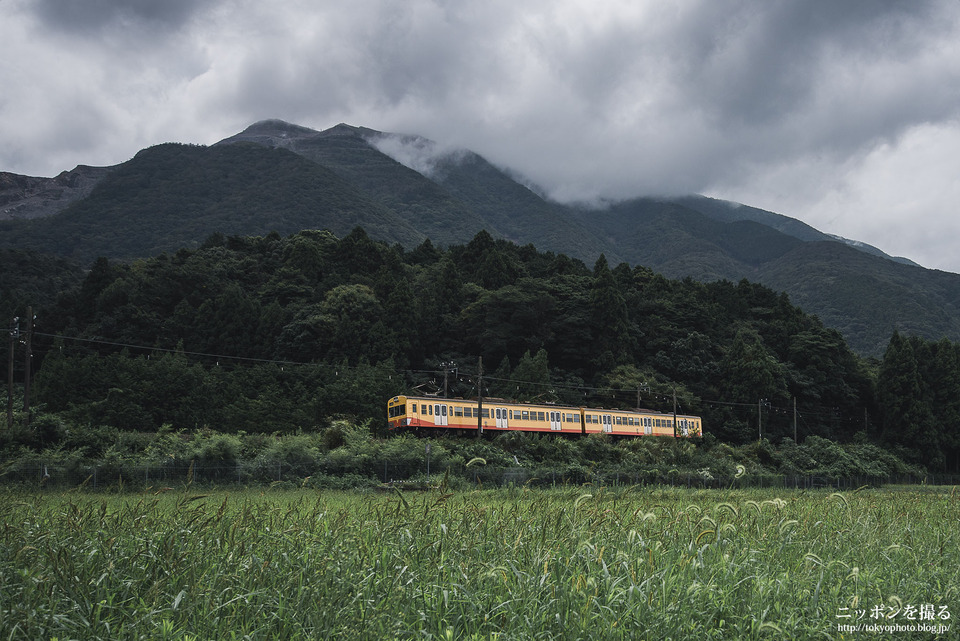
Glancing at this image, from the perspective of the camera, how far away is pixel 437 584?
3766 millimetres

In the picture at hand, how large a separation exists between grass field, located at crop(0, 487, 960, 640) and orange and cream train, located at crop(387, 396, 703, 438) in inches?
1049

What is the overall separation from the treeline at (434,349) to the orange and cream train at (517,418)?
3.39m

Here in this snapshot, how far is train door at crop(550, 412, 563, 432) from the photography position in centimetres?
3500

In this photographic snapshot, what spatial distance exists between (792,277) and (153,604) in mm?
116441

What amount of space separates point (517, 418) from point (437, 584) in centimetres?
3056

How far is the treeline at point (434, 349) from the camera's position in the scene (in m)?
36.2

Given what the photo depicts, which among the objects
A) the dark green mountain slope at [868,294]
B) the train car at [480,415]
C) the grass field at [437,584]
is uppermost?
the dark green mountain slope at [868,294]

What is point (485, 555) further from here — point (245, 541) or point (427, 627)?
point (245, 541)

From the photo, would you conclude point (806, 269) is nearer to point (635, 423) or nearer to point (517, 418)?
point (635, 423)

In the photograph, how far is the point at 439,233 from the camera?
130m

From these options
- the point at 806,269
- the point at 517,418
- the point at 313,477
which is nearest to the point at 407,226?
the point at 806,269

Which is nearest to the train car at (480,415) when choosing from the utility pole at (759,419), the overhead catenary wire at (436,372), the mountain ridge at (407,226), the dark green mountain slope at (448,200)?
the overhead catenary wire at (436,372)

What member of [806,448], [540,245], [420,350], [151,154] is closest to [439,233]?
[540,245]

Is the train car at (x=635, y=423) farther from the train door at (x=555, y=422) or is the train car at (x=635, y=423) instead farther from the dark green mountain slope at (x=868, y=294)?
the dark green mountain slope at (x=868, y=294)
